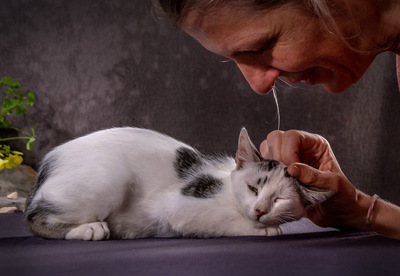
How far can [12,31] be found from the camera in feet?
7.64

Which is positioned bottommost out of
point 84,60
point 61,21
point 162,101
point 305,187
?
point 305,187

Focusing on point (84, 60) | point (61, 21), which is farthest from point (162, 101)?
point (61, 21)

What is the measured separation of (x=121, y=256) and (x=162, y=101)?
4.67 feet

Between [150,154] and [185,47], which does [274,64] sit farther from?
[185,47]

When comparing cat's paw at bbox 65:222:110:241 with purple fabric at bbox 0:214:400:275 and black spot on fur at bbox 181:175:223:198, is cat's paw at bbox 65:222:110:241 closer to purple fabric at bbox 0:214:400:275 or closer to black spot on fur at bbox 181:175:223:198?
purple fabric at bbox 0:214:400:275

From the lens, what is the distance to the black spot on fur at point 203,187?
4.64 feet

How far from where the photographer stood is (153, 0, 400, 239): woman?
114 centimetres

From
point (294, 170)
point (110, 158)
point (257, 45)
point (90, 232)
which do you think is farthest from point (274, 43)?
point (90, 232)

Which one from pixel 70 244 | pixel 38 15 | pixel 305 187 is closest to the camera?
pixel 70 244

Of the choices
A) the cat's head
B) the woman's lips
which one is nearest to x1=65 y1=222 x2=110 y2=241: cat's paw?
the cat's head

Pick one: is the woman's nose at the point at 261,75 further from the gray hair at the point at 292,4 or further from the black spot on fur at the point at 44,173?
the black spot on fur at the point at 44,173

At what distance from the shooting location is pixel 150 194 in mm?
1416

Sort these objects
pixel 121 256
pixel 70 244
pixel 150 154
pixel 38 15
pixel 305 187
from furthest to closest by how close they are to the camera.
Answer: pixel 38 15 → pixel 150 154 → pixel 305 187 → pixel 70 244 → pixel 121 256

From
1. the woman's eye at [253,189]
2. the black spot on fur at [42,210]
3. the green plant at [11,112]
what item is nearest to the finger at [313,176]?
the woman's eye at [253,189]
